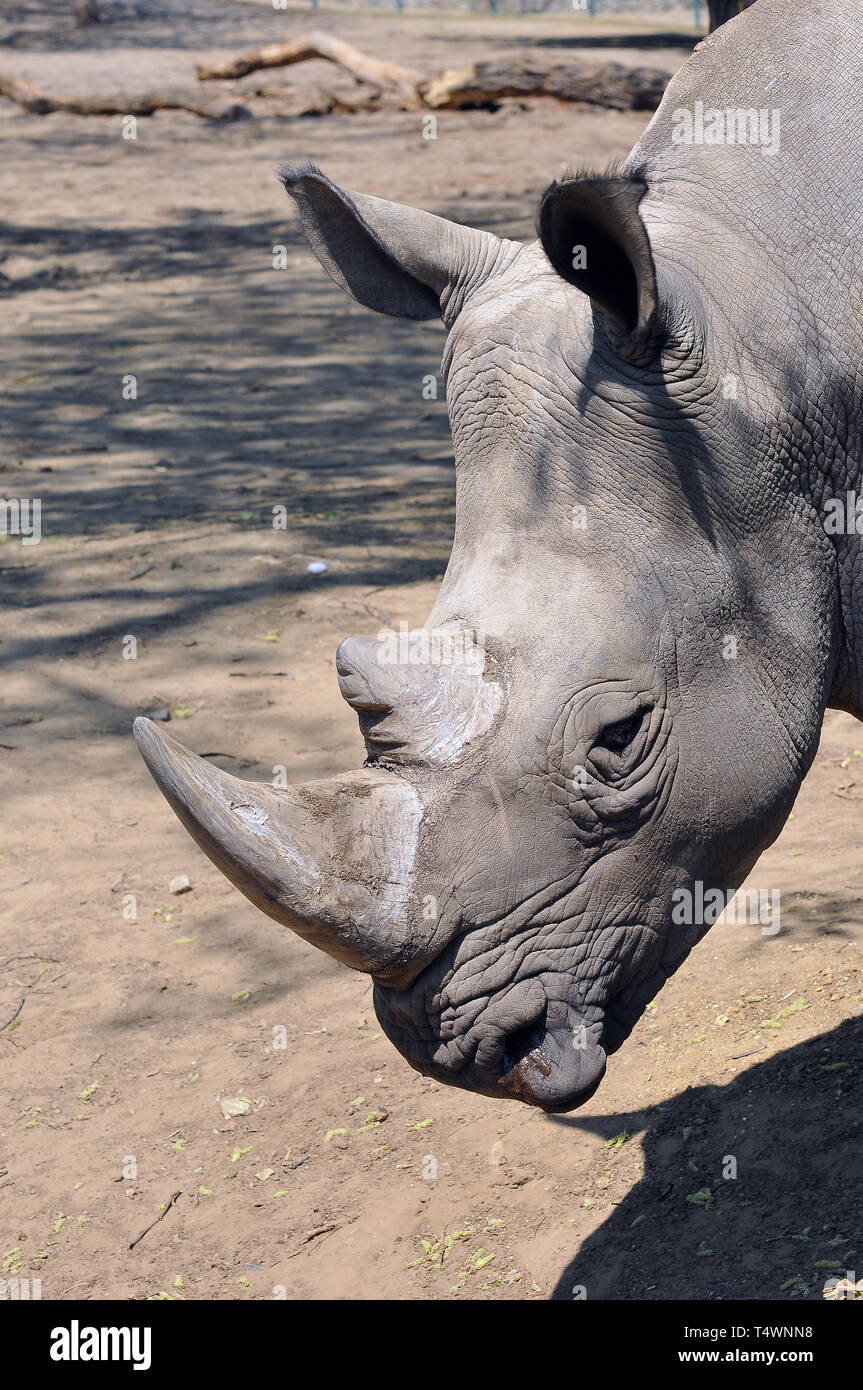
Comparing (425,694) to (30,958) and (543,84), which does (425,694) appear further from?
(543,84)

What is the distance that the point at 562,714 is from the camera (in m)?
2.65

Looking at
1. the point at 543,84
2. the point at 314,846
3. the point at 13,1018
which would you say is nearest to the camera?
the point at 314,846

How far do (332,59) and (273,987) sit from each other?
18.5m

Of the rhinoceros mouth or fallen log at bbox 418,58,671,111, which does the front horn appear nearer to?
the rhinoceros mouth

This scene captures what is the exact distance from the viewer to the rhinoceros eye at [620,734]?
271cm

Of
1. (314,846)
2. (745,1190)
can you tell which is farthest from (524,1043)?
(745,1190)

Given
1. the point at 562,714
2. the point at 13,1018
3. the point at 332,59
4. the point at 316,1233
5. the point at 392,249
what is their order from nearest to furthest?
1. the point at 562,714
2. the point at 392,249
3. the point at 316,1233
4. the point at 13,1018
5. the point at 332,59

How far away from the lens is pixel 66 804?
577cm

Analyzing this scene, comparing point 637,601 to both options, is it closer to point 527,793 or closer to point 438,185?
point 527,793

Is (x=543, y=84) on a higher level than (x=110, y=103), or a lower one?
higher

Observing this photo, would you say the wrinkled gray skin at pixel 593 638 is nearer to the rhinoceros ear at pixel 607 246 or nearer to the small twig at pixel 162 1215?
the rhinoceros ear at pixel 607 246

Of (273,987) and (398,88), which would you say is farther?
(398,88)

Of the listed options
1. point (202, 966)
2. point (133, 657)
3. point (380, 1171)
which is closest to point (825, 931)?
point (380, 1171)

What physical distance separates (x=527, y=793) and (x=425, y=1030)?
1.49ft
